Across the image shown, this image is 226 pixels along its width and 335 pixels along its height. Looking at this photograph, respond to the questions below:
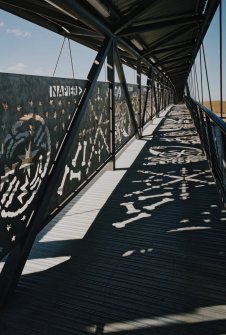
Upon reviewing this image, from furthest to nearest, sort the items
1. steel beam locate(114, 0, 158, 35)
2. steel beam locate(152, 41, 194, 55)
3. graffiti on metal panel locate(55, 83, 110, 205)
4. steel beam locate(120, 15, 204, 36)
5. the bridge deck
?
steel beam locate(152, 41, 194, 55)
steel beam locate(120, 15, 204, 36)
steel beam locate(114, 0, 158, 35)
graffiti on metal panel locate(55, 83, 110, 205)
the bridge deck

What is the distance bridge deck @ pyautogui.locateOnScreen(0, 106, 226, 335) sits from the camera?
Result: 6.75 ft

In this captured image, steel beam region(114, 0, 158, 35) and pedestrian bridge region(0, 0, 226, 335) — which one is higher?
steel beam region(114, 0, 158, 35)

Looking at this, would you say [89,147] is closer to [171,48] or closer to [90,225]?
[90,225]

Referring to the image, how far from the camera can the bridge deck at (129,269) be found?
2.06 meters

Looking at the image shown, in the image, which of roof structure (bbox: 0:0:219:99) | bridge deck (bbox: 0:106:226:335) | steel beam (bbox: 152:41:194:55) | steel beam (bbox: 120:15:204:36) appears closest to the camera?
bridge deck (bbox: 0:106:226:335)

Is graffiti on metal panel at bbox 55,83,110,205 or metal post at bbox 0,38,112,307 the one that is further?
graffiti on metal panel at bbox 55,83,110,205

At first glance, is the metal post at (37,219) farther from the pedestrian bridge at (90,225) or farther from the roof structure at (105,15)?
the roof structure at (105,15)

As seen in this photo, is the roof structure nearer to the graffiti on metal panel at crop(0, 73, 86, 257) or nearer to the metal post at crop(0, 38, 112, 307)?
the metal post at crop(0, 38, 112, 307)

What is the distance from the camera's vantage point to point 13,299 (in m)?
2.31

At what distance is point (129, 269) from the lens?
8.73 feet

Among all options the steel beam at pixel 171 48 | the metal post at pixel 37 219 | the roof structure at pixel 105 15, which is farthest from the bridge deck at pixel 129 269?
the steel beam at pixel 171 48

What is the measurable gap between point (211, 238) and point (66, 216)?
1.72 m

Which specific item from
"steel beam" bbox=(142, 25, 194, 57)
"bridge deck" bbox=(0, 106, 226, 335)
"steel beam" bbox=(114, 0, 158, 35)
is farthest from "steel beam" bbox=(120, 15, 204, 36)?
"bridge deck" bbox=(0, 106, 226, 335)

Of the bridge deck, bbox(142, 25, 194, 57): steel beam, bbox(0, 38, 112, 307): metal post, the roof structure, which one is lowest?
the bridge deck
